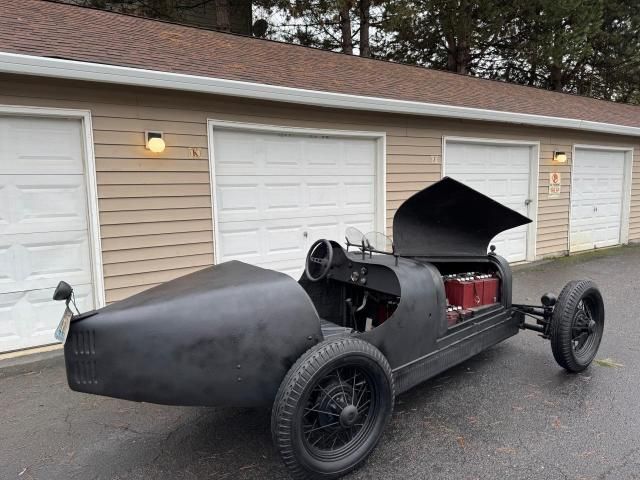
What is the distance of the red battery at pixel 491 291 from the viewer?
3.52 m

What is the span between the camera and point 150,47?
5270mm

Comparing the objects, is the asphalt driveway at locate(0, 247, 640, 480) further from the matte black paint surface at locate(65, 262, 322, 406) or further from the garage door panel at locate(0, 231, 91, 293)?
the garage door panel at locate(0, 231, 91, 293)

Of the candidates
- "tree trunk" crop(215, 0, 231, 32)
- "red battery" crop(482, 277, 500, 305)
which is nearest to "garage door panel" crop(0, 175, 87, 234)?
"red battery" crop(482, 277, 500, 305)

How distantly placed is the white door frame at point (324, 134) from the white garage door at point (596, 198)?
4.84m

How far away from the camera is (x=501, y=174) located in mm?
7863

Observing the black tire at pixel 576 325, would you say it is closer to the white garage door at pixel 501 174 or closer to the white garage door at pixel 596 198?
the white garage door at pixel 501 174

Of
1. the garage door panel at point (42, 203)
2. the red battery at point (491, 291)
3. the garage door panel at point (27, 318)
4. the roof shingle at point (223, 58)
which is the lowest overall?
the garage door panel at point (27, 318)

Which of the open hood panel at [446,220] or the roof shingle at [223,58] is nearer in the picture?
the open hood panel at [446,220]

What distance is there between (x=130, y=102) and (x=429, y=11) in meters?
12.1

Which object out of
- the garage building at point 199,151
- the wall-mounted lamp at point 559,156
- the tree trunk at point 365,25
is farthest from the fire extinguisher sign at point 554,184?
the tree trunk at point 365,25

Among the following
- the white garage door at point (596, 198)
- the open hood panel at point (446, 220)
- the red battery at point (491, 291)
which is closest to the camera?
the open hood panel at point (446, 220)

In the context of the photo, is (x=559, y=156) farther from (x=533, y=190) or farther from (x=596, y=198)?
(x=596, y=198)

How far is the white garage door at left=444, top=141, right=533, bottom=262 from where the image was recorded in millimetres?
7328

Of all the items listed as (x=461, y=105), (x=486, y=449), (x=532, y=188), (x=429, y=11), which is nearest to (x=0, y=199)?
(x=486, y=449)
